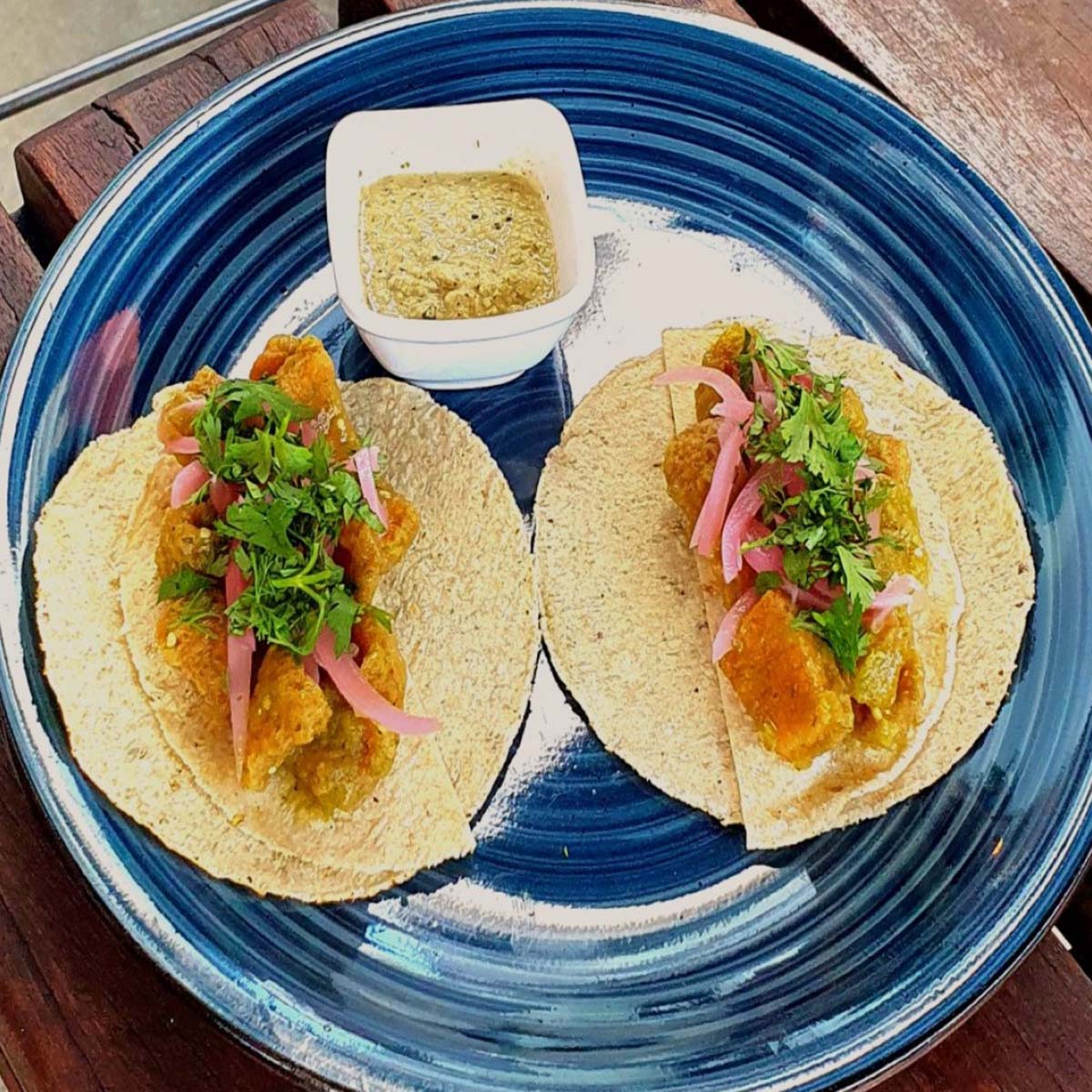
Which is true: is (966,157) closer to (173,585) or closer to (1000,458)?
(1000,458)

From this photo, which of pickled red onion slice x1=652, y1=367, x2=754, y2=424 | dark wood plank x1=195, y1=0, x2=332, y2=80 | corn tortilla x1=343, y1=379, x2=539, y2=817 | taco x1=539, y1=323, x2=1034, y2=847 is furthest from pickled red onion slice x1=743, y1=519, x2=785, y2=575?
dark wood plank x1=195, y1=0, x2=332, y2=80

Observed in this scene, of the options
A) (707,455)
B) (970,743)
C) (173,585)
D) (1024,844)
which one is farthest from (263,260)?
(1024,844)

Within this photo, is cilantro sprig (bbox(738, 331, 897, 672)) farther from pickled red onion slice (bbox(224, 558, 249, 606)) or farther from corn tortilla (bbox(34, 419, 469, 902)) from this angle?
pickled red onion slice (bbox(224, 558, 249, 606))

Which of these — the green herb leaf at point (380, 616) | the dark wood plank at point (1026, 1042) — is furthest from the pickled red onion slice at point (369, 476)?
the dark wood plank at point (1026, 1042)

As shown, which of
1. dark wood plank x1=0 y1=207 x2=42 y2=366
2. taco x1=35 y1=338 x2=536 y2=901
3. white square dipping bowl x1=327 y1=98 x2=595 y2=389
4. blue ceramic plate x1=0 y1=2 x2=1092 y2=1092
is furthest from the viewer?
dark wood plank x1=0 y1=207 x2=42 y2=366

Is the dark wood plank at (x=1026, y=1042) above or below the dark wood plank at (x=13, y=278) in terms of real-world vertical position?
above

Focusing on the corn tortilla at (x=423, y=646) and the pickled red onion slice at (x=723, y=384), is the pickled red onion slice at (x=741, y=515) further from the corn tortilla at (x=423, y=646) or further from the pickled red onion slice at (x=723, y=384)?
the corn tortilla at (x=423, y=646)

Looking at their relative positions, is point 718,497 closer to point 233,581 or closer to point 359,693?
point 359,693
